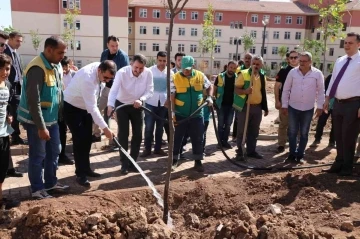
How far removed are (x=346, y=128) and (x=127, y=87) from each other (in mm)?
3249

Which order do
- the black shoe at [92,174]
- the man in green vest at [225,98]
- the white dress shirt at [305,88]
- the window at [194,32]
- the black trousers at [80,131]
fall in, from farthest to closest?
1. the window at [194,32]
2. the man in green vest at [225,98]
3. the white dress shirt at [305,88]
4. the black shoe at [92,174]
5. the black trousers at [80,131]

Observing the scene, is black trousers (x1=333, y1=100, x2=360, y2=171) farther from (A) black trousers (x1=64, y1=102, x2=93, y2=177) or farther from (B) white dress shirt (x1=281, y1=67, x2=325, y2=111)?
(A) black trousers (x1=64, y1=102, x2=93, y2=177)

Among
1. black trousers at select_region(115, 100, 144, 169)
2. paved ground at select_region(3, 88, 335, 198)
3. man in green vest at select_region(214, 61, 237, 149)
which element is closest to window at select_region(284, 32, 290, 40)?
paved ground at select_region(3, 88, 335, 198)

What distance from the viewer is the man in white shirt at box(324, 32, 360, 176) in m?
5.00

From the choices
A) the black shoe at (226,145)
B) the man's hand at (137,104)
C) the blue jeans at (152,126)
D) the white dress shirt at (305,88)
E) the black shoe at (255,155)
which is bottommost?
the black shoe at (226,145)

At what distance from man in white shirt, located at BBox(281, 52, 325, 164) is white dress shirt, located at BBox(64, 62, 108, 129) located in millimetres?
3227

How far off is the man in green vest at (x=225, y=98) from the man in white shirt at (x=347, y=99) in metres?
2.30

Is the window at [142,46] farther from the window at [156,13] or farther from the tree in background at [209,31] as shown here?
the tree in background at [209,31]

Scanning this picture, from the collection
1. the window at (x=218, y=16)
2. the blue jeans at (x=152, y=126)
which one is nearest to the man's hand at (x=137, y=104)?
the blue jeans at (x=152, y=126)

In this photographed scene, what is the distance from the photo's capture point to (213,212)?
4082 mm

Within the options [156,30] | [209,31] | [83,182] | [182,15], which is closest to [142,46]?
[156,30]

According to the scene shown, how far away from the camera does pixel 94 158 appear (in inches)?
253

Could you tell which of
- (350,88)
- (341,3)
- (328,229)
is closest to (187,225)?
(328,229)

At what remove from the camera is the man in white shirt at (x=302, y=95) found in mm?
5879
